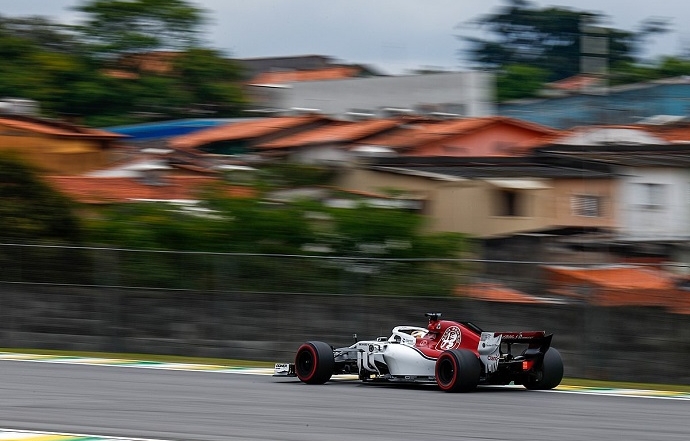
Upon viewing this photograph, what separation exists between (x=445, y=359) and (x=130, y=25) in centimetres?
5204

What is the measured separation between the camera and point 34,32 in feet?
209

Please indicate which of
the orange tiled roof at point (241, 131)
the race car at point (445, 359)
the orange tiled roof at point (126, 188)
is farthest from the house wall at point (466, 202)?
the race car at point (445, 359)

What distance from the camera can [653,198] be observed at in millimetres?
34688

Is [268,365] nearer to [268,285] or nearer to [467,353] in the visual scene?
[268,285]

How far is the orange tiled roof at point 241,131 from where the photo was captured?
1919 inches

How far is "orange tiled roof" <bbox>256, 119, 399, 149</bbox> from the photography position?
4525 centimetres

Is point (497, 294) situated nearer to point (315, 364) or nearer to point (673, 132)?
point (315, 364)

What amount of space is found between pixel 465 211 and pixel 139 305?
717 inches

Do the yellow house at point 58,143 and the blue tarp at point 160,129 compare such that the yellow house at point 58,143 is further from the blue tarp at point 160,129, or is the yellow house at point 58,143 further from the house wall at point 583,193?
the house wall at point 583,193

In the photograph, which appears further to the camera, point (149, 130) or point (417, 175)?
point (149, 130)

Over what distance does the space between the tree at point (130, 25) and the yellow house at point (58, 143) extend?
1610cm

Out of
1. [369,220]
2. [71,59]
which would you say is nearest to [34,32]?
[71,59]

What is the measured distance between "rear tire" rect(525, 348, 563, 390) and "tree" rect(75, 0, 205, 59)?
50.3 metres

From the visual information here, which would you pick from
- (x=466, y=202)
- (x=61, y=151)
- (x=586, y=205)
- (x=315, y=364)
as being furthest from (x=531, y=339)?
(x=61, y=151)
